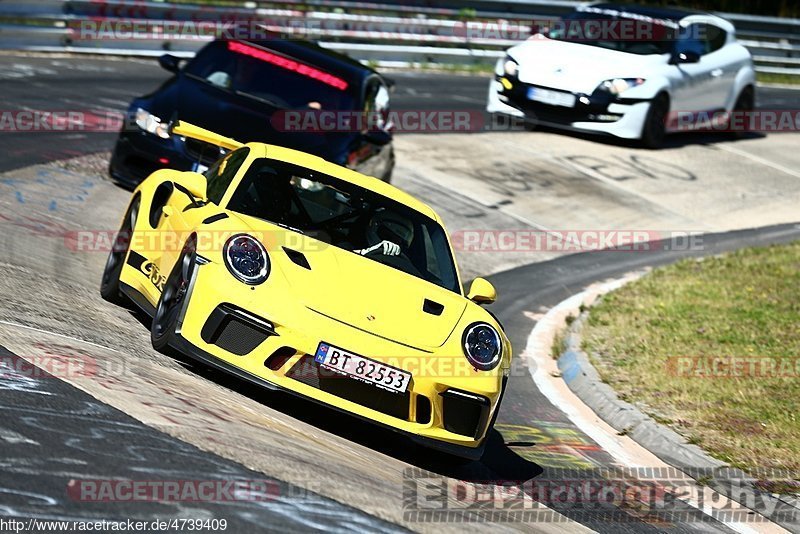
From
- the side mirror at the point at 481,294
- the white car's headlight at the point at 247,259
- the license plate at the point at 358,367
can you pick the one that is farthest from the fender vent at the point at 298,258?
the side mirror at the point at 481,294

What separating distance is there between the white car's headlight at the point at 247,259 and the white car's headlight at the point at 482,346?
1113 mm

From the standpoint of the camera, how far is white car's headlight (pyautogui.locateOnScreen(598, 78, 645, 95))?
17.2 metres

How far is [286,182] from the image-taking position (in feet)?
25.5

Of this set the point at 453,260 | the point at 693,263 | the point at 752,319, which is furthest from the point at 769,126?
the point at 453,260

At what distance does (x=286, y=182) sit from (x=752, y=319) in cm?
537

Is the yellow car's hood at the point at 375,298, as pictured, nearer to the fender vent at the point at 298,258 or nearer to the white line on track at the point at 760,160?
the fender vent at the point at 298,258

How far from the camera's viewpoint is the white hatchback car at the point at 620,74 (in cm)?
1731

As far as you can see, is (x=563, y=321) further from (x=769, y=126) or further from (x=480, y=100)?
(x=769, y=126)

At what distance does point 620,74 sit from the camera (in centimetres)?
1728

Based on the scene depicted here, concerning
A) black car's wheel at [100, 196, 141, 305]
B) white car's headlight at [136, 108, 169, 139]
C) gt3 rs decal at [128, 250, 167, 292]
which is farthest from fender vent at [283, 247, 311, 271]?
white car's headlight at [136, 108, 169, 139]

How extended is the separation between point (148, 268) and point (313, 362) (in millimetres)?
1832

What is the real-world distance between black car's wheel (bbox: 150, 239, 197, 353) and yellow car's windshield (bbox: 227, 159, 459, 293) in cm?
63

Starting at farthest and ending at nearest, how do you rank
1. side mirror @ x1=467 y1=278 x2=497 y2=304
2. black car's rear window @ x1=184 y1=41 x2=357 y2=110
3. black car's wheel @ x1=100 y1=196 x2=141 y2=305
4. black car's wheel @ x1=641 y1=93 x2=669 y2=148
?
black car's wheel @ x1=641 y1=93 x2=669 y2=148 < black car's rear window @ x1=184 y1=41 x2=357 y2=110 < black car's wheel @ x1=100 y1=196 x2=141 y2=305 < side mirror @ x1=467 y1=278 x2=497 y2=304

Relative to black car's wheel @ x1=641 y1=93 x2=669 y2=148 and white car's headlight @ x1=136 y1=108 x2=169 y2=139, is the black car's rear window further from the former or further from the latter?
black car's wheel @ x1=641 y1=93 x2=669 y2=148
